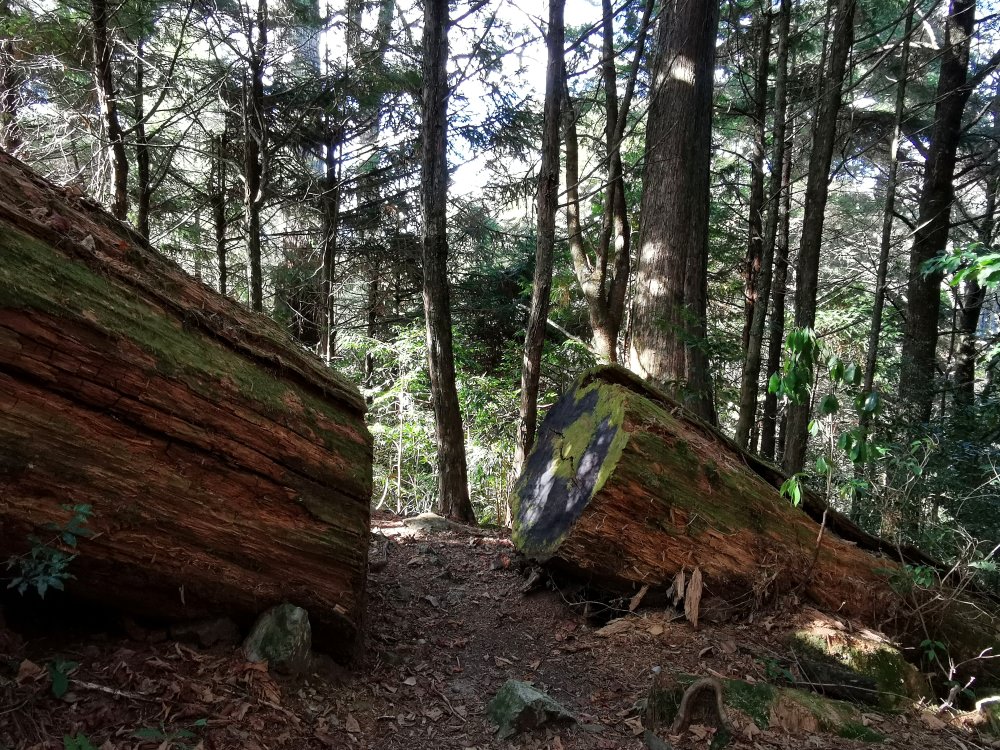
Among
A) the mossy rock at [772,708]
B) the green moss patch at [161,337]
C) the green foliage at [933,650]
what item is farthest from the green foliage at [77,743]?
the green foliage at [933,650]

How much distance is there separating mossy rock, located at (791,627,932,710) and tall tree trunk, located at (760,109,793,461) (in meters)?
5.52

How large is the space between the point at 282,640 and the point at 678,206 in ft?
20.6

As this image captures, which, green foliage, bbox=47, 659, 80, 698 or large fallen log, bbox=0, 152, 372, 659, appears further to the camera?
large fallen log, bbox=0, 152, 372, 659

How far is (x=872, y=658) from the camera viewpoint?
13.1 feet

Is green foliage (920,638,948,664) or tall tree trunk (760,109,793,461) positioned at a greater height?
tall tree trunk (760,109,793,461)

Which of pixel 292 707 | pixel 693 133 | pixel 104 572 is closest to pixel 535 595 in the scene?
pixel 292 707

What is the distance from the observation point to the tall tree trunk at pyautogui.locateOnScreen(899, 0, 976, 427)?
33.3 feet

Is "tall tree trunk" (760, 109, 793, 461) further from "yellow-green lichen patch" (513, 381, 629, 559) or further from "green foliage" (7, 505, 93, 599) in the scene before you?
"green foliage" (7, 505, 93, 599)

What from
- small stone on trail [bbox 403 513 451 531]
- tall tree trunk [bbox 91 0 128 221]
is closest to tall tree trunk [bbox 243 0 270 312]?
tall tree trunk [bbox 91 0 128 221]

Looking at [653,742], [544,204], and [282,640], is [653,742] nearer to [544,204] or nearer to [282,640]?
[282,640]

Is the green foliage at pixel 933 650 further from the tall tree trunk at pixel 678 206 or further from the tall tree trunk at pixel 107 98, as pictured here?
the tall tree trunk at pixel 107 98

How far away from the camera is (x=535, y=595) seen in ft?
16.4

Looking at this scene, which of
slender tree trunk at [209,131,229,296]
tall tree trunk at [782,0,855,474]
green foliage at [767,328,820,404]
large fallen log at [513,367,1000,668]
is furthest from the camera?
slender tree trunk at [209,131,229,296]

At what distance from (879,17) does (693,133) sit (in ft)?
30.4
